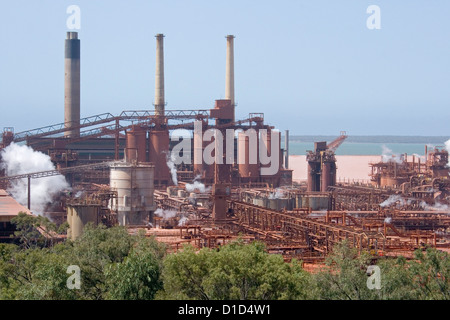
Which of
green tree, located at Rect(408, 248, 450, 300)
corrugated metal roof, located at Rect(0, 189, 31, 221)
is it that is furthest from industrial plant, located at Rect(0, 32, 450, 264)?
green tree, located at Rect(408, 248, 450, 300)

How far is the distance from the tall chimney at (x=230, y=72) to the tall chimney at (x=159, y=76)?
21.1ft

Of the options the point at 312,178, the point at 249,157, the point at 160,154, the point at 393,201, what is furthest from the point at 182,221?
the point at 249,157

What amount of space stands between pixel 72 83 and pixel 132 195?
38.4m

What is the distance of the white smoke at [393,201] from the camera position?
61834mm

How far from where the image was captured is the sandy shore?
433 ft

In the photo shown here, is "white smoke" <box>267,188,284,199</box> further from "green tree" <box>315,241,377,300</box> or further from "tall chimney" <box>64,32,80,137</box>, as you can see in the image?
"green tree" <box>315,241,377,300</box>

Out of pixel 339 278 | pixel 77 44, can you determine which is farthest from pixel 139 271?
pixel 77 44

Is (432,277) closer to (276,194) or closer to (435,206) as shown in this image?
(435,206)

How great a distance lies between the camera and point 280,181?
8094 centimetres

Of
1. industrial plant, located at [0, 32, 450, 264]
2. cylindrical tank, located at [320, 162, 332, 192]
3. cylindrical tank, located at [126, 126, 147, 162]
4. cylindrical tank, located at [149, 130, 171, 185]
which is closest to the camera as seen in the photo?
industrial plant, located at [0, 32, 450, 264]

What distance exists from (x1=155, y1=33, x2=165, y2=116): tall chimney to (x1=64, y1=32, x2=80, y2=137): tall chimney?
8.38 meters

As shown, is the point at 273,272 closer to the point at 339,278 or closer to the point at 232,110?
the point at 339,278

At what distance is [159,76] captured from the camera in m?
85.2

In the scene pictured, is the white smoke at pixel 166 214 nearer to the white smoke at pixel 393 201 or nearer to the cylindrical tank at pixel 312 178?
the white smoke at pixel 393 201
